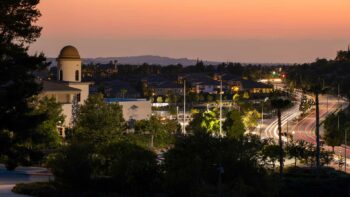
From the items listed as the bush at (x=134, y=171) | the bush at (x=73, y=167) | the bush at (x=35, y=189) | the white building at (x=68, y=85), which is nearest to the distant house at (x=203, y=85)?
the white building at (x=68, y=85)

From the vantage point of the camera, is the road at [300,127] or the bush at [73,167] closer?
the bush at [73,167]

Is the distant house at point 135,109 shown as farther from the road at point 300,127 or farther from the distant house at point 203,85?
the distant house at point 203,85

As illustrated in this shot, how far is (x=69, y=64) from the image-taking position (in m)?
64.7

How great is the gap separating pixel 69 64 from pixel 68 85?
10.2 feet

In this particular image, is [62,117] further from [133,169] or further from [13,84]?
[13,84]

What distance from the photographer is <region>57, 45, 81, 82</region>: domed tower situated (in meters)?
64.5

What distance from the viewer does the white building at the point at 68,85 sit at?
5884 cm

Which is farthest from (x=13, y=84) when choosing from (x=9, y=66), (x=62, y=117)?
(x=62, y=117)

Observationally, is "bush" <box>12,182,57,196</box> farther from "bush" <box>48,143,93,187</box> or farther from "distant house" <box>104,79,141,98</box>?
"distant house" <box>104,79,141,98</box>

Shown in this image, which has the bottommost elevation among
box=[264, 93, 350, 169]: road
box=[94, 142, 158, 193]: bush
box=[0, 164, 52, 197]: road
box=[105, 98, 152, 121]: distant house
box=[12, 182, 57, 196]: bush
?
box=[264, 93, 350, 169]: road

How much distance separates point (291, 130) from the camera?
87.4 m

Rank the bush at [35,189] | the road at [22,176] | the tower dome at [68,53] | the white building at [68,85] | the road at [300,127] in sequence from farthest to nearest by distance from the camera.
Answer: the road at [300,127] → the tower dome at [68,53] → the white building at [68,85] → the road at [22,176] → the bush at [35,189]

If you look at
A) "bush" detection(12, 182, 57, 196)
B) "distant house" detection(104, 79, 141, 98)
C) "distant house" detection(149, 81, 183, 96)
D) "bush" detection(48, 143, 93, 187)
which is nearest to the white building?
"bush" detection(48, 143, 93, 187)

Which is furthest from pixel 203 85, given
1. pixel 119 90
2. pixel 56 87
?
pixel 56 87
